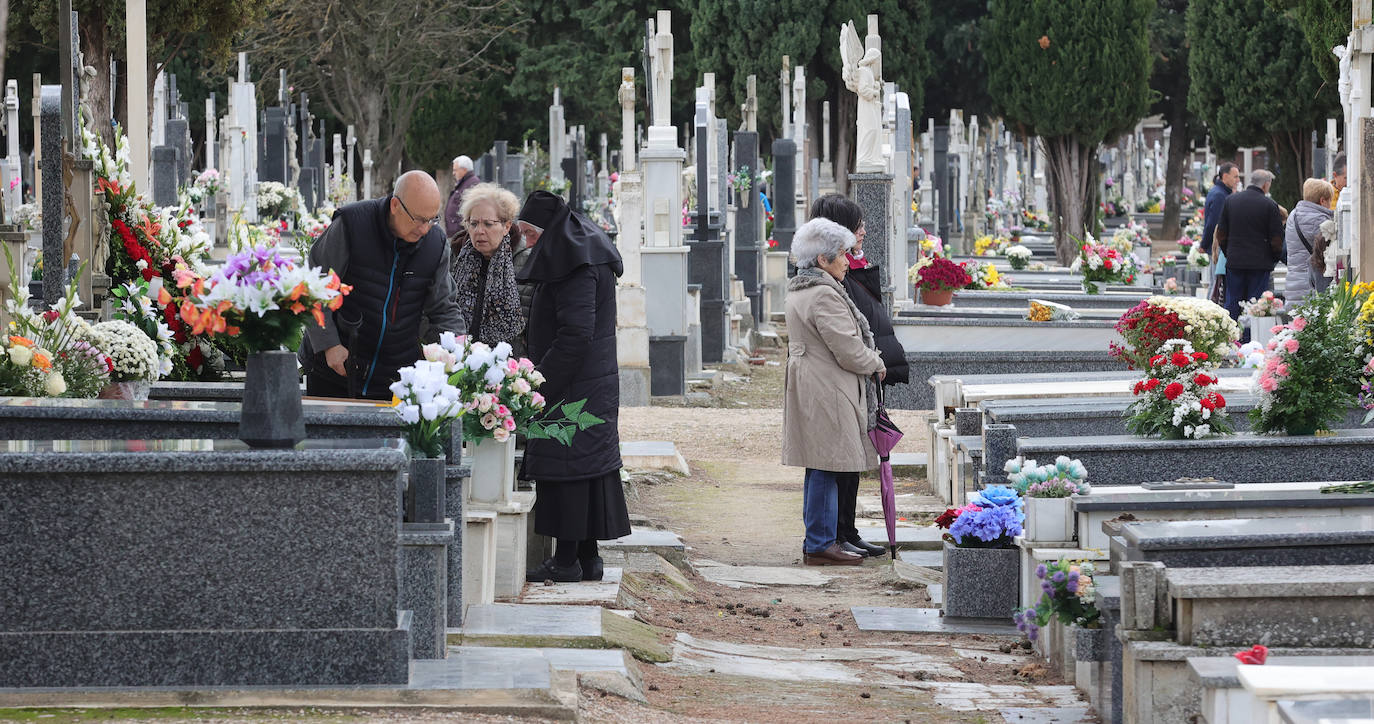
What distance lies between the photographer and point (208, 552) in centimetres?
505

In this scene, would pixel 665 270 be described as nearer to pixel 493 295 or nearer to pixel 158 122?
pixel 158 122

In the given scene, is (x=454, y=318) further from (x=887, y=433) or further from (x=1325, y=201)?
(x=1325, y=201)

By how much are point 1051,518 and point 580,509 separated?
1.87m

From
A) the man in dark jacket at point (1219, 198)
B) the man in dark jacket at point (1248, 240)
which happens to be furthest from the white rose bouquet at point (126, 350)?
the man in dark jacket at point (1219, 198)

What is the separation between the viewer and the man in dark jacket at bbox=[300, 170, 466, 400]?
6938mm

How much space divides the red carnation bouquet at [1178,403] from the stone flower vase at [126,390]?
426cm

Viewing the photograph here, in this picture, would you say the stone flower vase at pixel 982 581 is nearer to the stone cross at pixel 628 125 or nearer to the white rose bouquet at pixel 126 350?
the white rose bouquet at pixel 126 350

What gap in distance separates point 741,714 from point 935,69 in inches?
1456

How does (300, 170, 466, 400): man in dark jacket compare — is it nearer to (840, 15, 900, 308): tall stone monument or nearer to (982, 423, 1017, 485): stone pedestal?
(982, 423, 1017, 485): stone pedestal

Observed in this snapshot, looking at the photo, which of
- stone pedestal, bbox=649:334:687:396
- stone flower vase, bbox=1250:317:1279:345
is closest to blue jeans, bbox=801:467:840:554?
stone flower vase, bbox=1250:317:1279:345

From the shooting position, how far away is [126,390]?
700cm

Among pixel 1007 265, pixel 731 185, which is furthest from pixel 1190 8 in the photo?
pixel 731 185

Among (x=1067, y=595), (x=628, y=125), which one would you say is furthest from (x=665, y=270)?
(x=1067, y=595)

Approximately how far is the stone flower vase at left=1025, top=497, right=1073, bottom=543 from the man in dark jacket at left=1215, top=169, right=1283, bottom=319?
31.0 ft
